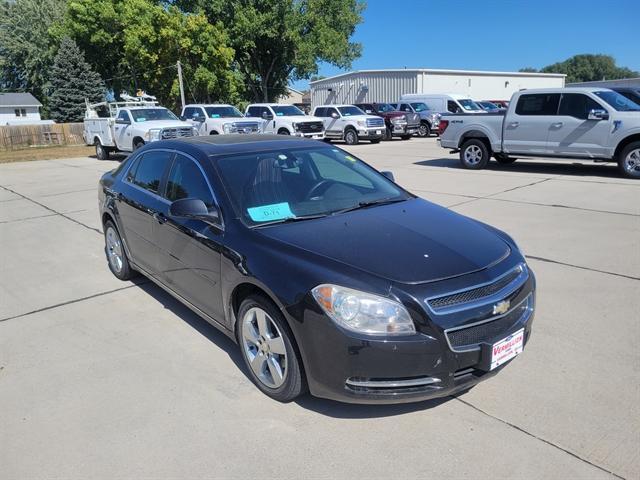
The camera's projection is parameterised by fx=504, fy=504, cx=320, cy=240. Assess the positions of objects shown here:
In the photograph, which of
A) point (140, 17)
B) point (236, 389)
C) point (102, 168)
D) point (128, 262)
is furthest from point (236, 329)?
point (140, 17)

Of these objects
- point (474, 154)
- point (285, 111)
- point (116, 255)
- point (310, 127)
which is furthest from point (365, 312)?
point (285, 111)

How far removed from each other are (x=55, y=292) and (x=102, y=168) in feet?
45.2

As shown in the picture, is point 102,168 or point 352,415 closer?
point 352,415

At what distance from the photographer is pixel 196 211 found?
11.5ft

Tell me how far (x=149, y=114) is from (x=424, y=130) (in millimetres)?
15107

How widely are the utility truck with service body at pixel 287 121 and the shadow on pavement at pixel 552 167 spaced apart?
7521 millimetres

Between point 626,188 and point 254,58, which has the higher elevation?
point 254,58

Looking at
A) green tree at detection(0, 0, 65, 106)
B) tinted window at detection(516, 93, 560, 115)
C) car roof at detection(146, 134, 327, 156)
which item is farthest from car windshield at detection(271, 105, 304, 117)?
green tree at detection(0, 0, 65, 106)

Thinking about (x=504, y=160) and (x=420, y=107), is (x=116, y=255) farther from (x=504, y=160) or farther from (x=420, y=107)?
(x=420, y=107)

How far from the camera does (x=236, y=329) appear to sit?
3.43 m

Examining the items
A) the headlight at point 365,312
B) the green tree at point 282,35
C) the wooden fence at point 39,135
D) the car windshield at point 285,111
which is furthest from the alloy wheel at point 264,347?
the green tree at point 282,35

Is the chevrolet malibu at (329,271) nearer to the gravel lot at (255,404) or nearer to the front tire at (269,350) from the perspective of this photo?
the front tire at (269,350)

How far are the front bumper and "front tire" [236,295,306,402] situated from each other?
0.16m

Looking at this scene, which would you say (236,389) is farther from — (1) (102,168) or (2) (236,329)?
(1) (102,168)
